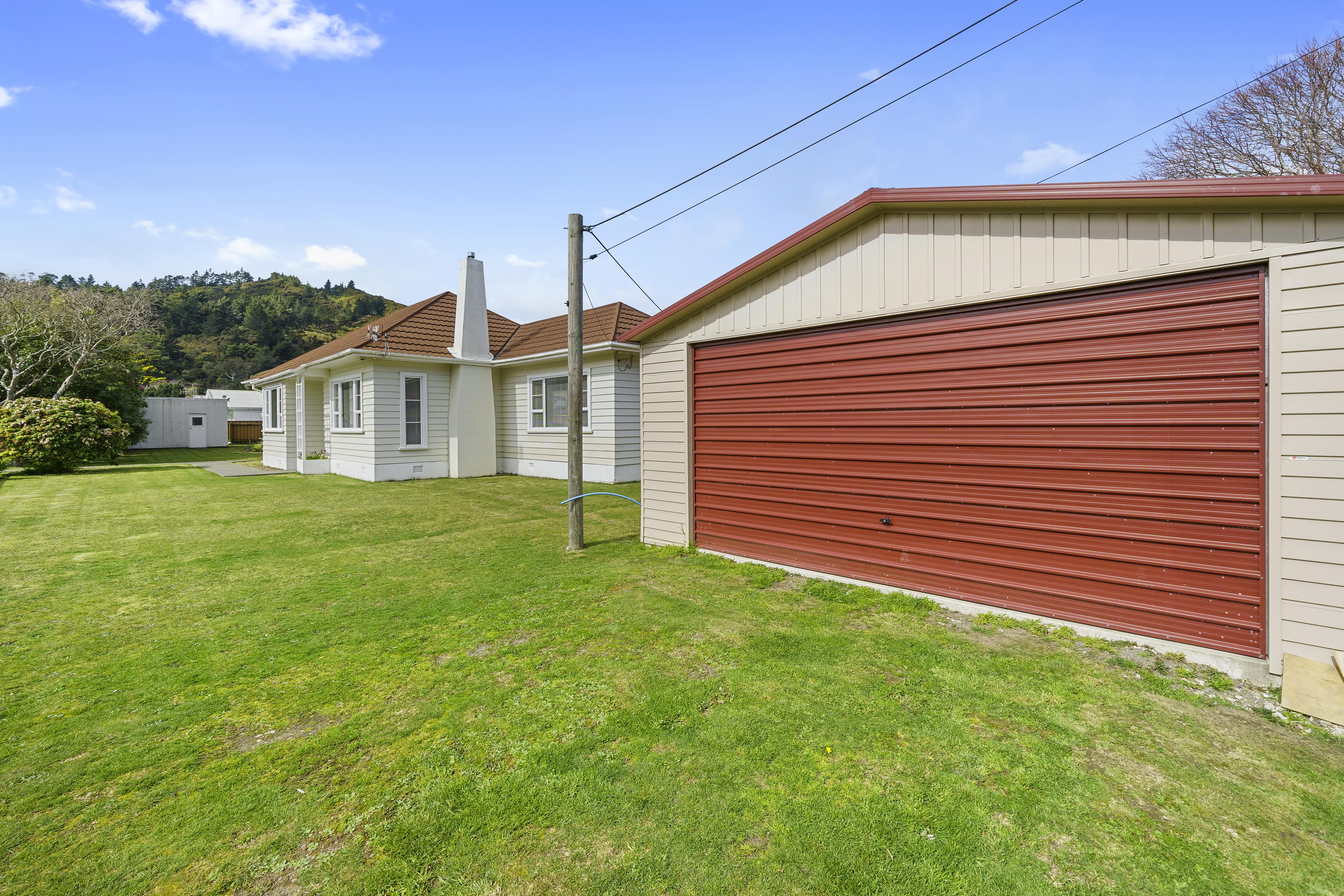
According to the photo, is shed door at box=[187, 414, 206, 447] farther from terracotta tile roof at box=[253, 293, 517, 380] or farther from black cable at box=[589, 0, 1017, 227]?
black cable at box=[589, 0, 1017, 227]

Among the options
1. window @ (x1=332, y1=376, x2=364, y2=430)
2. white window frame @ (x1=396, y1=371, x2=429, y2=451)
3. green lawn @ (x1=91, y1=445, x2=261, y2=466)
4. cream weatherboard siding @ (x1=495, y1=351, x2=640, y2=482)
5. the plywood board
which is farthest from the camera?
green lawn @ (x1=91, y1=445, x2=261, y2=466)

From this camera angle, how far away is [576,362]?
21.9 feet

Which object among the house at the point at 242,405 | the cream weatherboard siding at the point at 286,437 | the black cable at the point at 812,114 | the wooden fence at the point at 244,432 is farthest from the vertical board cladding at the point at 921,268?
the house at the point at 242,405

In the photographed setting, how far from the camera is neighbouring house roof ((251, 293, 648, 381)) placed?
13711 millimetres

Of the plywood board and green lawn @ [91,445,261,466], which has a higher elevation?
green lawn @ [91,445,261,466]

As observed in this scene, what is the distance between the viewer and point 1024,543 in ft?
14.1

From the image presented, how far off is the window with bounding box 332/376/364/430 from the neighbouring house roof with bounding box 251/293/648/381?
→ 3.01 feet

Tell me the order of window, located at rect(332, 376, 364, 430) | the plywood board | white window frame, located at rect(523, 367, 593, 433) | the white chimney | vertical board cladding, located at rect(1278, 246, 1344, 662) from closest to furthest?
the plywood board → vertical board cladding, located at rect(1278, 246, 1344, 662) → white window frame, located at rect(523, 367, 593, 433) → window, located at rect(332, 376, 364, 430) → the white chimney

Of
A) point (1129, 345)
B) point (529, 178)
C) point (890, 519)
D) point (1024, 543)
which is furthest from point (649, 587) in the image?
point (529, 178)

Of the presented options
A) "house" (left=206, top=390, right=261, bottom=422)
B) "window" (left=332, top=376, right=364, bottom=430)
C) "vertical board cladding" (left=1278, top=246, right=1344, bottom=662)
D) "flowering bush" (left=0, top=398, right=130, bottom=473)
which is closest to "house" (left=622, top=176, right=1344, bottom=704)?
"vertical board cladding" (left=1278, top=246, right=1344, bottom=662)

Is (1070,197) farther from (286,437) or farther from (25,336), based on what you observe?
(25,336)

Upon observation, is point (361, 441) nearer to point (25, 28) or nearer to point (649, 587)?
point (25, 28)

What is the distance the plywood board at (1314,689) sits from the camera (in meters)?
2.86

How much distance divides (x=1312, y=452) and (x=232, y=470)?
75.9ft
